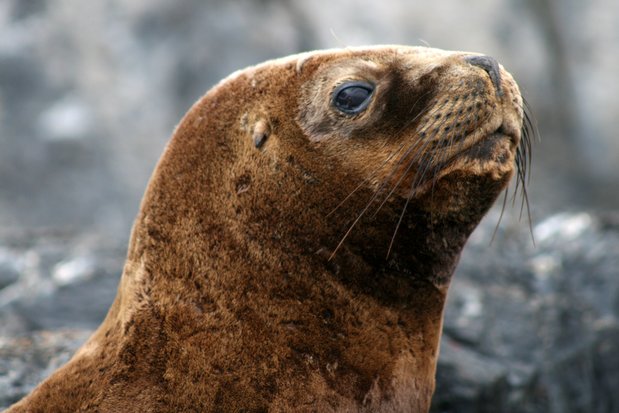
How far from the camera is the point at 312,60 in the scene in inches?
145

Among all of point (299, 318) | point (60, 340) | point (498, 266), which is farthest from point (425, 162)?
point (498, 266)

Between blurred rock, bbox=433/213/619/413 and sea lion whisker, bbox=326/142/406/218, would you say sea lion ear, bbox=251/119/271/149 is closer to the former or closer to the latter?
sea lion whisker, bbox=326/142/406/218

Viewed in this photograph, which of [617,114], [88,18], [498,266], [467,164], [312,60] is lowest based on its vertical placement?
[467,164]

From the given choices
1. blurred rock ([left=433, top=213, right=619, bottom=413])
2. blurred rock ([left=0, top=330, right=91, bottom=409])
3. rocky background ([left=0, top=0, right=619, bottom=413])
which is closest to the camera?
blurred rock ([left=0, top=330, right=91, bottom=409])

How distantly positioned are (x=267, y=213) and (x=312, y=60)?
2.31 feet

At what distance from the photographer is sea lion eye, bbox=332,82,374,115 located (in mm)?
3555

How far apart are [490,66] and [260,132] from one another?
0.97m

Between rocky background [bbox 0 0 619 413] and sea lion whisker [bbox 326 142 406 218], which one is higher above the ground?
rocky background [bbox 0 0 619 413]

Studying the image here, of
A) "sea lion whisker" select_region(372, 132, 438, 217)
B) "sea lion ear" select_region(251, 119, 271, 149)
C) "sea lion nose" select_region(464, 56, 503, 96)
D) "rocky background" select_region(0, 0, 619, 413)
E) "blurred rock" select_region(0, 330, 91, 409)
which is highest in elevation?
"rocky background" select_region(0, 0, 619, 413)

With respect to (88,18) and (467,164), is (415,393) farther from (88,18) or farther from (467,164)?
(88,18)

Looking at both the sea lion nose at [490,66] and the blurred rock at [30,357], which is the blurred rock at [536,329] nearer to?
the blurred rock at [30,357]

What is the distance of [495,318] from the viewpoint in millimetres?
7051

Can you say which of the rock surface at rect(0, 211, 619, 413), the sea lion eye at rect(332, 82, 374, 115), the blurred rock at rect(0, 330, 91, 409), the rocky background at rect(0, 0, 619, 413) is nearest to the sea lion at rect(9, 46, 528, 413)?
the sea lion eye at rect(332, 82, 374, 115)

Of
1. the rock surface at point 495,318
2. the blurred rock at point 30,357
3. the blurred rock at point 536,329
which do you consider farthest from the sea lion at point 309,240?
the blurred rock at point 536,329
